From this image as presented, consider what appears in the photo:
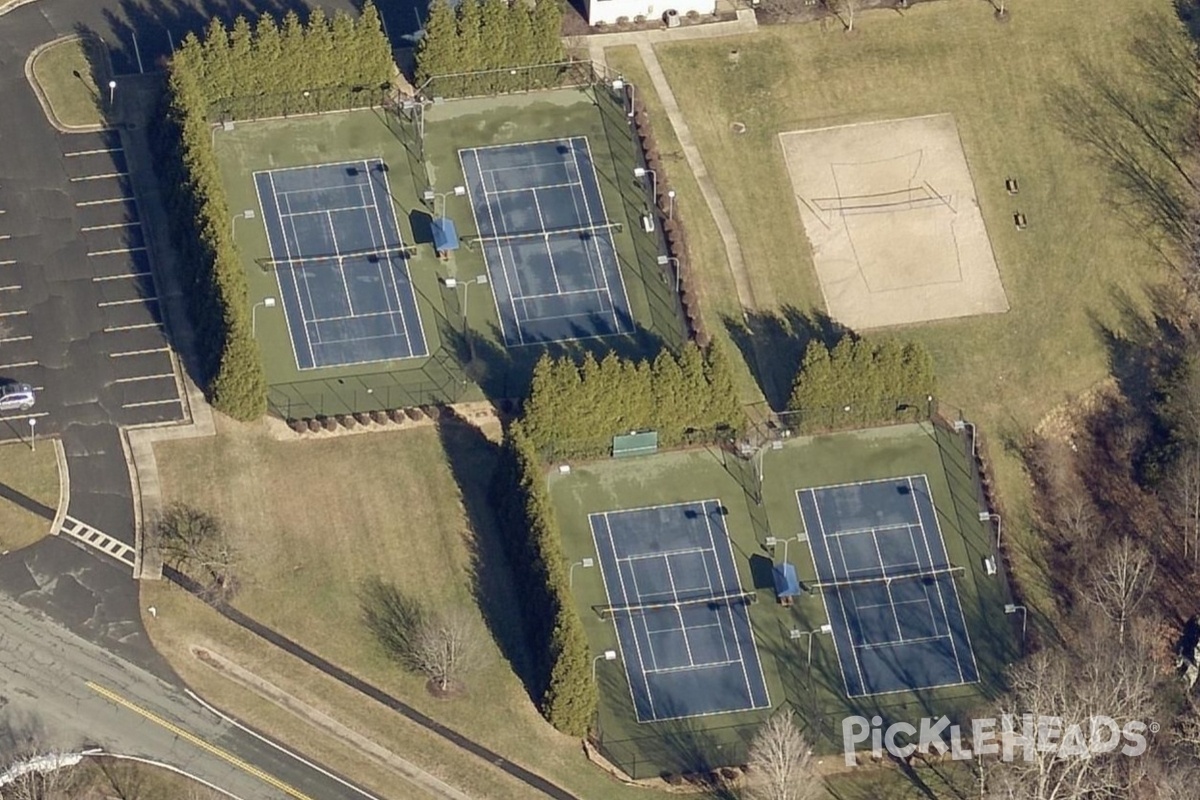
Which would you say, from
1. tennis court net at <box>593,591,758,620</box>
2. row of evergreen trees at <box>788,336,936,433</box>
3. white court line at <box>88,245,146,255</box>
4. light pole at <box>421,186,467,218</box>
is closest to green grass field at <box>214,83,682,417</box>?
light pole at <box>421,186,467,218</box>

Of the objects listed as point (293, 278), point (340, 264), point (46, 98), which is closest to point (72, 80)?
point (46, 98)

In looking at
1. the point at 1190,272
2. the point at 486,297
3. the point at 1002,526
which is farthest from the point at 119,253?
the point at 1190,272

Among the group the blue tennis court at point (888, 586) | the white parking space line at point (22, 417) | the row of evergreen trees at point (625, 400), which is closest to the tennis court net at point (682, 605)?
the blue tennis court at point (888, 586)

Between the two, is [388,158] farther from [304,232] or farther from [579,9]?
[579,9]

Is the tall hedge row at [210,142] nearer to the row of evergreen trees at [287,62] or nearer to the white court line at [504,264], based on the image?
the row of evergreen trees at [287,62]

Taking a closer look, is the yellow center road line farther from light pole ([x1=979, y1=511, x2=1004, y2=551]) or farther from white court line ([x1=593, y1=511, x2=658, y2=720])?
light pole ([x1=979, y1=511, x2=1004, y2=551])

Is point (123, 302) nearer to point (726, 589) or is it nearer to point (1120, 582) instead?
point (726, 589)
